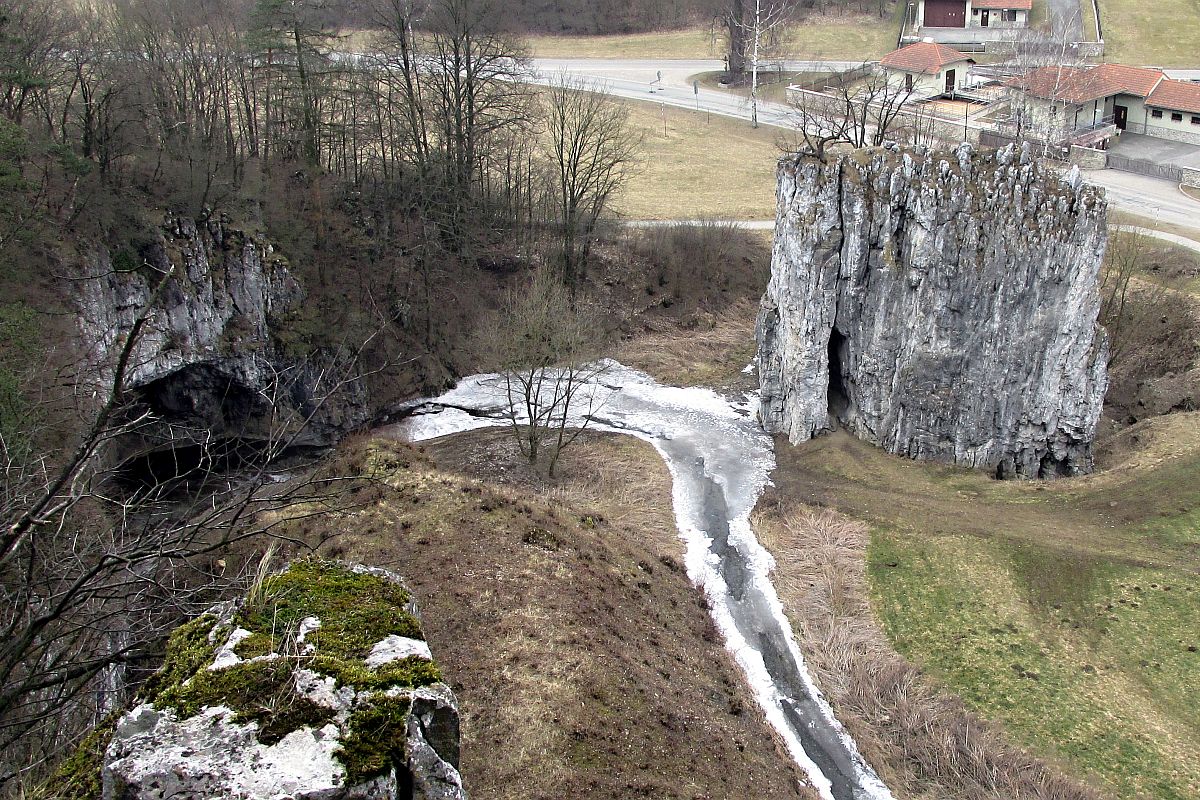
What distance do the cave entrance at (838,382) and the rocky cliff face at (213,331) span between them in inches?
652

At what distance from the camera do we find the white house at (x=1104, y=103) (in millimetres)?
50094

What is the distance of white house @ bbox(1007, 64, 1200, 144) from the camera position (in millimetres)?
50094

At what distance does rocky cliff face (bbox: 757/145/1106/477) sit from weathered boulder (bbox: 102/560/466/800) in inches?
918

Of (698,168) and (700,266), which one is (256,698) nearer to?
(700,266)

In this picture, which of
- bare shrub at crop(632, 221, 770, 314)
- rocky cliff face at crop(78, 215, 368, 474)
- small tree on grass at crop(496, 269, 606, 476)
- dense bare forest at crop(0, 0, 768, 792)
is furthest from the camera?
bare shrub at crop(632, 221, 770, 314)

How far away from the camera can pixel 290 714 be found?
8.14m

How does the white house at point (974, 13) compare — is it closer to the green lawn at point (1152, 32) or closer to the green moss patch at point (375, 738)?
the green lawn at point (1152, 32)

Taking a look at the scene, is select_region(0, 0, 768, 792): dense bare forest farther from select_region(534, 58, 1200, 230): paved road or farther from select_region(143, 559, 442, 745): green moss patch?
select_region(534, 58, 1200, 230): paved road

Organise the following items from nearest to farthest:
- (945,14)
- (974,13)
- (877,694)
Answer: (877,694), (974,13), (945,14)

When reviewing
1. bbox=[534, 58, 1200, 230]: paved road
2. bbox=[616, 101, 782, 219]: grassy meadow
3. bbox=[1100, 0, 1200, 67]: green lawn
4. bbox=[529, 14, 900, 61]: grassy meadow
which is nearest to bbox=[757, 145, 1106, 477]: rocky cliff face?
bbox=[616, 101, 782, 219]: grassy meadow

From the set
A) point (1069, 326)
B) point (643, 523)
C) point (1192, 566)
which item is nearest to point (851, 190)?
point (1069, 326)

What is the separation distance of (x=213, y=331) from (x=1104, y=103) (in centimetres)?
4829

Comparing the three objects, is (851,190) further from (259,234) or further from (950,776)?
(259,234)

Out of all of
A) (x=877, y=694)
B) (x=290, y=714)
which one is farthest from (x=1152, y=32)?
(x=290, y=714)
